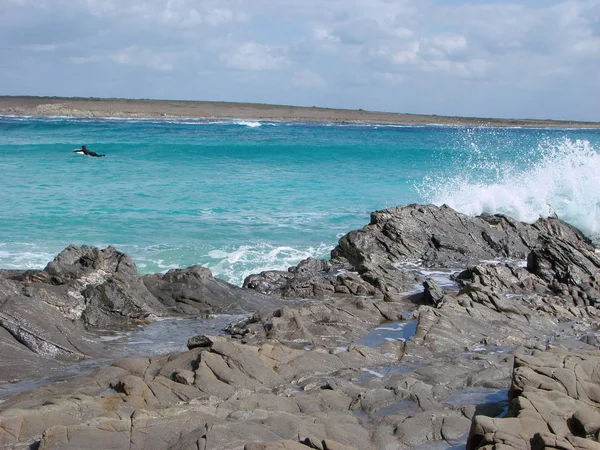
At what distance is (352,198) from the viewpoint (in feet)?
86.5

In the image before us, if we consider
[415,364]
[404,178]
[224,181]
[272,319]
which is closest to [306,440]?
[415,364]

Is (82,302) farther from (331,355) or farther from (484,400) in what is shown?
(484,400)

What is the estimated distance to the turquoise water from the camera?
17203 mm

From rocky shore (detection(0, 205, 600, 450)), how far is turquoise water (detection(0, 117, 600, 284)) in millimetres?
2861

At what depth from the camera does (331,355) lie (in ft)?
28.7

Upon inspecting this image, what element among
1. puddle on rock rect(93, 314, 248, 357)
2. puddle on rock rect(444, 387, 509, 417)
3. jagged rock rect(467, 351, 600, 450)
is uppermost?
jagged rock rect(467, 351, 600, 450)

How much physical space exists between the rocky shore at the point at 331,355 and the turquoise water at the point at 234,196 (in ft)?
9.39

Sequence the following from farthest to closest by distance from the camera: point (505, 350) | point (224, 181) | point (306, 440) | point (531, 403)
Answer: point (224, 181) < point (505, 350) < point (531, 403) < point (306, 440)

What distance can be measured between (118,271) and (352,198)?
1542 centimetres

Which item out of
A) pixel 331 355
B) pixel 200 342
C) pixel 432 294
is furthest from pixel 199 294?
pixel 432 294

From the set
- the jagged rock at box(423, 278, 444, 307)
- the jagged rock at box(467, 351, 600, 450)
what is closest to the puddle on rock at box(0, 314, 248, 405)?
the jagged rock at box(423, 278, 444, 307)

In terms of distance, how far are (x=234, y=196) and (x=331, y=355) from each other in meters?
17.5

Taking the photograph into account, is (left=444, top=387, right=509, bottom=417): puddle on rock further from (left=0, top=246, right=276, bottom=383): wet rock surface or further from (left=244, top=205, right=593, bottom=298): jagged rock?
(left=244, top=205, right=593, bottom=298): jagged rock

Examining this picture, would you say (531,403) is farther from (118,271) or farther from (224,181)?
(224,181)
